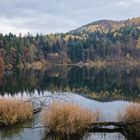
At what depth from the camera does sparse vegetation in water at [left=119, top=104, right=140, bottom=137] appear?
22.9 metres

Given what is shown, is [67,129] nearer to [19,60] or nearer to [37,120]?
[37,120]

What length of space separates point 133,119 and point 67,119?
4.08m

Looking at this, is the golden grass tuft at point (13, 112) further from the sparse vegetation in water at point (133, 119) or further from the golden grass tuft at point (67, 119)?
the sparse vegetation in water at point (133, 119)

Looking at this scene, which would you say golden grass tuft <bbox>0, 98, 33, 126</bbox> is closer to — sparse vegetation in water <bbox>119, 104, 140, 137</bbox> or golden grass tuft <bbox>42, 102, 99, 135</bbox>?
golden grass tuft <bbox>42, 102, 99, 135</bbox>

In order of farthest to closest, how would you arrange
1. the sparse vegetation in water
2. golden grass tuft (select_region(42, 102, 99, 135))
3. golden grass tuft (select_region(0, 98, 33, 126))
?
1. golden grass tuft (select_region(0, 98, 33, 126))
2. the sparse vegetation in water
3. golden grass tuft (select_region(42, 102, 99, 135))

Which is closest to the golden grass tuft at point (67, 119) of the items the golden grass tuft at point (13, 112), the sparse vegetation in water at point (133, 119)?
the sparse vegetation in water at point (133, 119)

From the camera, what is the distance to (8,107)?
2584 centimetres

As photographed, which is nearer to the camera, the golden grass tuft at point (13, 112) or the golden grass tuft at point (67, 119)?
the golden grass tuft at point (67, 119)

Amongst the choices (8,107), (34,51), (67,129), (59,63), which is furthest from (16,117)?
(59,63)

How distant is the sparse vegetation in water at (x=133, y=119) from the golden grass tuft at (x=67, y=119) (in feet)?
7.51

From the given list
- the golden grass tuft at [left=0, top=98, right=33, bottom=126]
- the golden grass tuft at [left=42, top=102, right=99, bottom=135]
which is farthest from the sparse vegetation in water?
the golden grass tuft at [left=0, top=98, right=33, bottom=126]

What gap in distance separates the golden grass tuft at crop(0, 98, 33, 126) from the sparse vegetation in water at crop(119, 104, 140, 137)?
7.05 metres

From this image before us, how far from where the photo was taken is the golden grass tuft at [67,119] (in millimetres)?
22719

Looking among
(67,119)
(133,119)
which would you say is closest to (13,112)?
(67,119)
